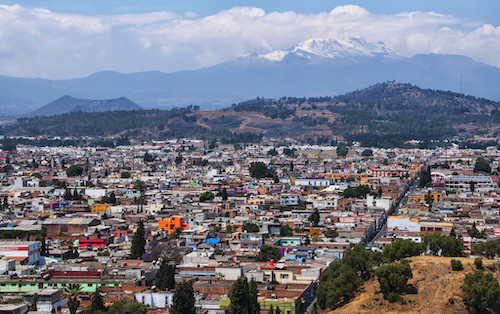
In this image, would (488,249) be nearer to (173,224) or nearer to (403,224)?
(403,224)

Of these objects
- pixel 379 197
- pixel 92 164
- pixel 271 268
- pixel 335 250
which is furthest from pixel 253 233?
pixel 92 164

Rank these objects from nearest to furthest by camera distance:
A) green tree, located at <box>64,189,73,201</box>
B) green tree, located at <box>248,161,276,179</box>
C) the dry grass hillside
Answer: the dry grass hillside < green tree, located at <box>64,189,73,201</box> < green tree, located at <box>248,161,276,179</box>

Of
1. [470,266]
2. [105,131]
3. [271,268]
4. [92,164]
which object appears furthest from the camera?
[105,131]

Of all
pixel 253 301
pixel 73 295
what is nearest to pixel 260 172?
pixel 253 301

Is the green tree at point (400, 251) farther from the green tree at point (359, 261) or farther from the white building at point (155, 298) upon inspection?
the white building at point (155, 298)

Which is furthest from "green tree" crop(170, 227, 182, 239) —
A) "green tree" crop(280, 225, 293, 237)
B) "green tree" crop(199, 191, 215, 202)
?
"green tree" crop(199, 191, 215, 202)

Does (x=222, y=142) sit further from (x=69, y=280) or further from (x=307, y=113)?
(x=69, y=280)

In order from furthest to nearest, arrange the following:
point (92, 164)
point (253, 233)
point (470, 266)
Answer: point (92, 164) < point (253, 233) < point (470, 266)

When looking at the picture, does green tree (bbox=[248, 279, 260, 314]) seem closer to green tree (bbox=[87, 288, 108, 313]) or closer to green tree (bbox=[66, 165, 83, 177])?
green tree (bbox=[87, 288, 108, 313])
